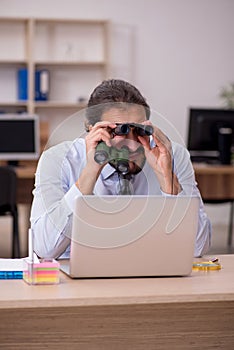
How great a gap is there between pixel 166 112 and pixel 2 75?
5.66 feet

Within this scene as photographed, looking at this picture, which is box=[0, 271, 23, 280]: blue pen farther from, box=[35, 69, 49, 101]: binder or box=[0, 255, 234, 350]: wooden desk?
box=[35, 69, 49, 101]: binder

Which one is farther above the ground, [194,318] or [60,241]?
[60,241]

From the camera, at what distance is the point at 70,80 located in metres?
7.53

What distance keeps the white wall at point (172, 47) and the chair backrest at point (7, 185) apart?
2962 millimetres

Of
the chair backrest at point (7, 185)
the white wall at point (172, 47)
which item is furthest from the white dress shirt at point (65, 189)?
the white wall at point (172, 47)

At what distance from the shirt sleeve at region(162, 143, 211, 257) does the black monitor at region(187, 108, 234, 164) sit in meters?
3.06

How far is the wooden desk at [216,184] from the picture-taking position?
5.38m

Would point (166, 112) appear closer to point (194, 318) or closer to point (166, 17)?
point (166, 17)

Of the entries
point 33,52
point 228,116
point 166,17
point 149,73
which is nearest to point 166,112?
point 149,73

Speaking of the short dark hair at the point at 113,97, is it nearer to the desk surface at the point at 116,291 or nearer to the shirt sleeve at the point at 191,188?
the shirt sleeve at the point at 191,188

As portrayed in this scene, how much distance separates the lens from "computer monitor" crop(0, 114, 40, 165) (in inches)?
230

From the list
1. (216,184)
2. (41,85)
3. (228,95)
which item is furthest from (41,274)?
(228,95)

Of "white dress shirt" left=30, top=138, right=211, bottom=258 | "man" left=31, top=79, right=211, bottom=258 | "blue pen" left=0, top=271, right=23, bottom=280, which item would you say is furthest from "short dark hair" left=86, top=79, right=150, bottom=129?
"blue pen" left=0, top=271, right=23, bottom=280

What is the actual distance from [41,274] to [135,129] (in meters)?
0.45
